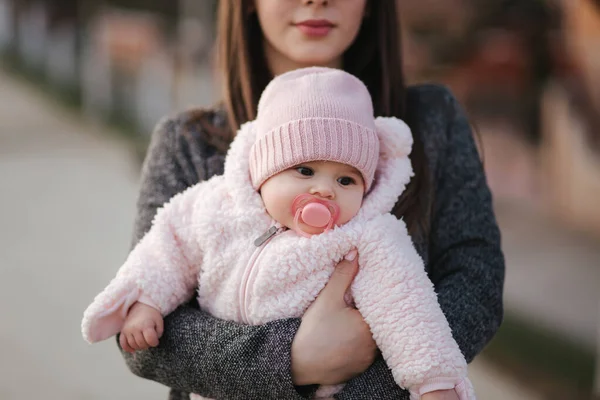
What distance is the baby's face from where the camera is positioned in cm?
143

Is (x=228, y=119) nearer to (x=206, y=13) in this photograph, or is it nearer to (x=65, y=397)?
(x=65, y=397)

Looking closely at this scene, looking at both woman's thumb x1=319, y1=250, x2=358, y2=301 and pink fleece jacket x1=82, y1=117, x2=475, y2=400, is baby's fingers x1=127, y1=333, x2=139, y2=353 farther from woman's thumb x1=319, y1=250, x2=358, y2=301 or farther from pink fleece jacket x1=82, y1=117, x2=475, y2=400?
woman's thumb x1=319, y1=250, x2=358, y2=301

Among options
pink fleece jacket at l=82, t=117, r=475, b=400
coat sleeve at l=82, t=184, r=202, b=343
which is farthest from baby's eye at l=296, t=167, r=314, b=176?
coat sleeve at l=82, t=184, r=202, b=343

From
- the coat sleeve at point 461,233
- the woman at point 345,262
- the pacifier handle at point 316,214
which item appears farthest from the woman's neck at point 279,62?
the pacifier handle at point 316,214

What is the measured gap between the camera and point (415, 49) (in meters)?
4.72

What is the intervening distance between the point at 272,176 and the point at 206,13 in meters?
5.99

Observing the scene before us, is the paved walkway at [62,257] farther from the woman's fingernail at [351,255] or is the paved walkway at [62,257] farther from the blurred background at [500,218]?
the woman's fingernail at [351,255]

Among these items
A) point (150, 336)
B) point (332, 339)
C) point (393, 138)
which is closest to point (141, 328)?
point (150, 336)

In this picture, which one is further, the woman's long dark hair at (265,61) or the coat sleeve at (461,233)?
the woman's long dark hair at (265,61)

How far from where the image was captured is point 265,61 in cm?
190

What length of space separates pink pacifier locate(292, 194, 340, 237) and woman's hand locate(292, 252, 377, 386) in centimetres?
9

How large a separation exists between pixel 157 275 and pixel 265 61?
69 cm

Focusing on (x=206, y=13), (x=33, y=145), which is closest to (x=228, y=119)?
(x=206, y=13)

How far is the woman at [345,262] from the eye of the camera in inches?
55.8
